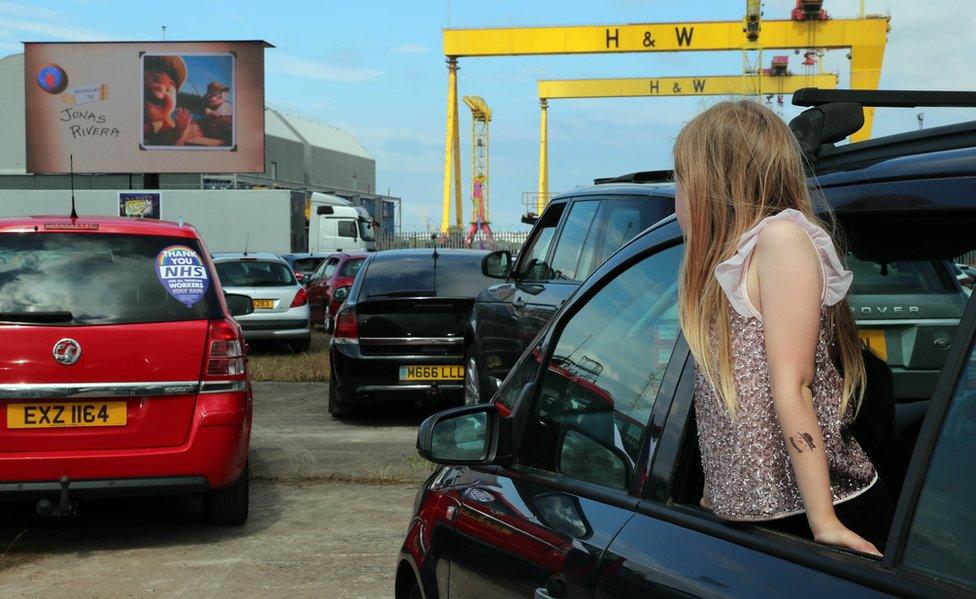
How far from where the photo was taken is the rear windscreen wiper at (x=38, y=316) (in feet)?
20.8

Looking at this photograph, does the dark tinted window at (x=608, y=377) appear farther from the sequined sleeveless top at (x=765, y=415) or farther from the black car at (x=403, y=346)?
the black car at (x=403, y=346)

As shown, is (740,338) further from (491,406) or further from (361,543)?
(361,543)

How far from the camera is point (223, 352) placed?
21.9 feet

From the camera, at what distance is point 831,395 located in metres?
2.01

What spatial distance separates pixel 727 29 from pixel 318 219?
1548cm

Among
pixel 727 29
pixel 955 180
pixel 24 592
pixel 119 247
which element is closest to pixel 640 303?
pixel 955 180

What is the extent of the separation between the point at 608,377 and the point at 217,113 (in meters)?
38.7

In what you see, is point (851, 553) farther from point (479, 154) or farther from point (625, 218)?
point (479, 154)

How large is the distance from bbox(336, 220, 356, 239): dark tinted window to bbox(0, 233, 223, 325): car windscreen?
101ft

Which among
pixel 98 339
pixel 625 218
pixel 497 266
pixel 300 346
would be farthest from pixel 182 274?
pixel 300 346

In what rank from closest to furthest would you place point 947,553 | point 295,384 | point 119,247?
point 947,553, point 119,247, point 295,384

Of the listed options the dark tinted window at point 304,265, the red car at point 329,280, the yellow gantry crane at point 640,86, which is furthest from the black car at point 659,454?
the yellow gantry crane at point 640,86

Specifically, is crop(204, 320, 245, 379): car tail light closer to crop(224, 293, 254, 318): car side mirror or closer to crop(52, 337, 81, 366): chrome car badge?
crop(52, 337, 81, 366): chrome car badge

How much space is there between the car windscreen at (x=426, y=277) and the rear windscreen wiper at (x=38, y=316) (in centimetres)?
498
